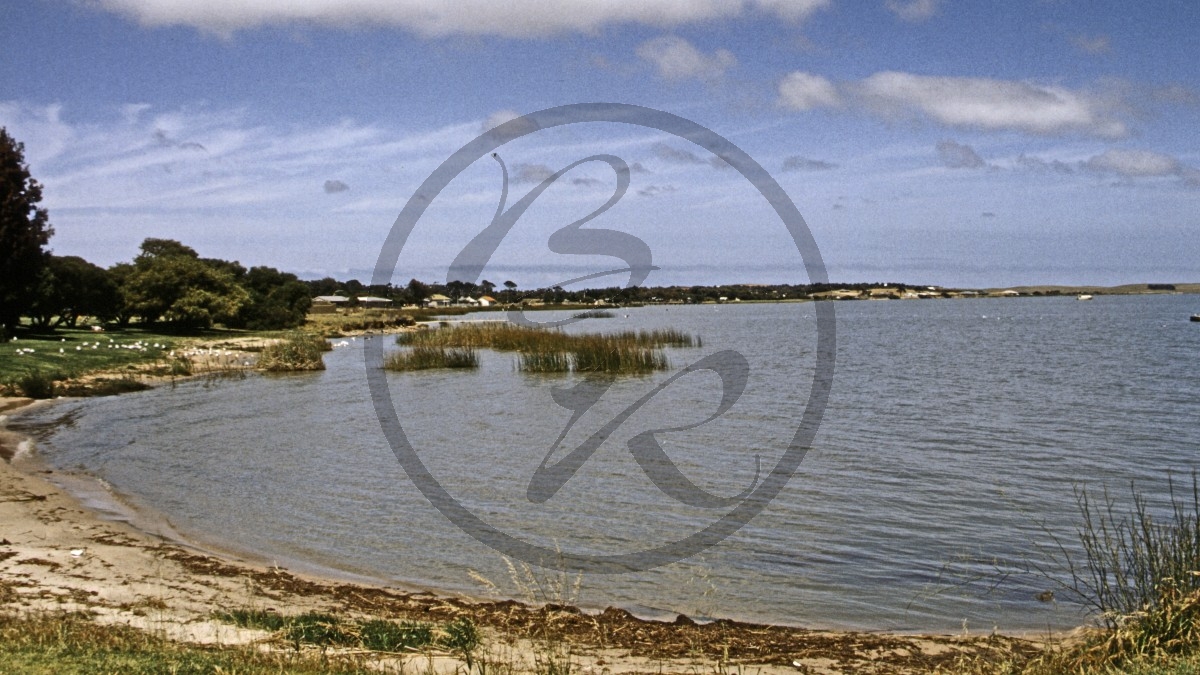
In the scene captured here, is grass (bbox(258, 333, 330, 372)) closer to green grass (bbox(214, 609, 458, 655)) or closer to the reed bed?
the reed bed

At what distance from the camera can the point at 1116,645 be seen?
676 centimetres

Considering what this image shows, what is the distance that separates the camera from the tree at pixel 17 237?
36.2 meters

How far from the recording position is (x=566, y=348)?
3847cm

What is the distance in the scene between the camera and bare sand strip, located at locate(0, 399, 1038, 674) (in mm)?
7766

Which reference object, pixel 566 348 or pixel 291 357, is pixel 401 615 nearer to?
pixel 566 348

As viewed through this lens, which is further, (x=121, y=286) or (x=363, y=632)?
(x=121, y=286)

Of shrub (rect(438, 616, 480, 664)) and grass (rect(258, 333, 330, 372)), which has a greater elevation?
grass (rect(258, 333, 330, 372))

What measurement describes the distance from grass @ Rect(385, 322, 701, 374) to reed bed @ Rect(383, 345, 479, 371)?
1.01m

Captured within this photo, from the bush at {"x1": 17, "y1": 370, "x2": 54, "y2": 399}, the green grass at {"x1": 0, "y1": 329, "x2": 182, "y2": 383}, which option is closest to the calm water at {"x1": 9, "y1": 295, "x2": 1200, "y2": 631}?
the bush at {"x1": 17, "y1": 370, "x2": 54, "y2": 399}

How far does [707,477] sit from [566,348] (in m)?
22.1

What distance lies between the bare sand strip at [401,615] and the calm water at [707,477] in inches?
28.4

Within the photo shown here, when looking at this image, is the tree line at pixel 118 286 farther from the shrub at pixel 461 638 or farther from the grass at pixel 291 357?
the shrub at pixel 461 638

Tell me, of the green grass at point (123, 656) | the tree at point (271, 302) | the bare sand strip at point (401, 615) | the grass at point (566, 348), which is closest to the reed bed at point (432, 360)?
the grass at point (566, 348)

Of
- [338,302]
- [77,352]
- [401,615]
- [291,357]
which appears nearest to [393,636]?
[401,615]
